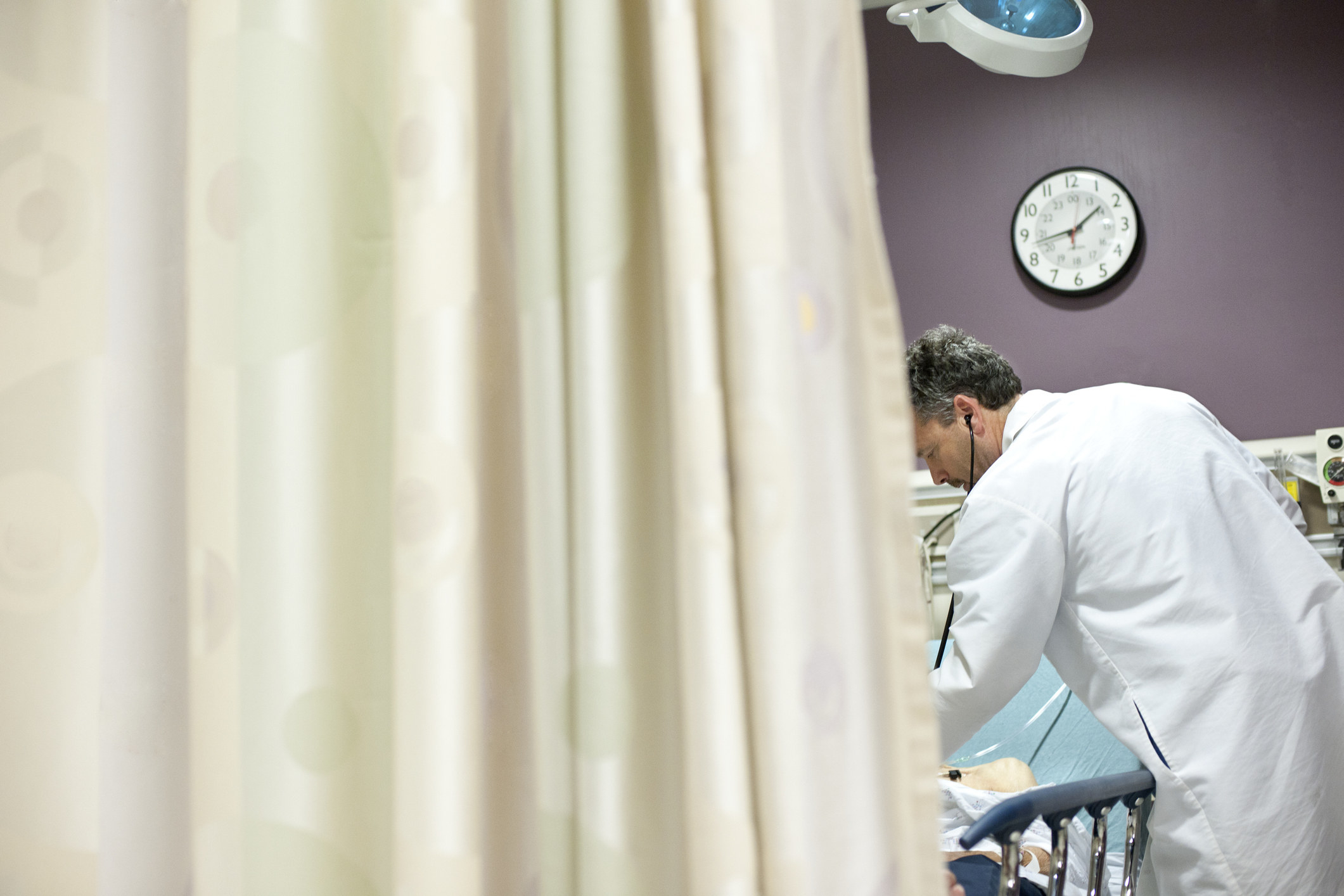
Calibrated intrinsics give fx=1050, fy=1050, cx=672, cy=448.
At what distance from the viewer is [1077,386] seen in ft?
11.0

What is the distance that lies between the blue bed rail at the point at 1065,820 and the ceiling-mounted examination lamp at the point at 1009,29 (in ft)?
3.73

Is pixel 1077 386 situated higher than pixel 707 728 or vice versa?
pixel 1077 386

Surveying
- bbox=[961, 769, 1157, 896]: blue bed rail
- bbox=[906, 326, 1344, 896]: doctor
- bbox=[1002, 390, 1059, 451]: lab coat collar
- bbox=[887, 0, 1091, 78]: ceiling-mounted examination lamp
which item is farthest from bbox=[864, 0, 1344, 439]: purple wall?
bbox=[961, 769, 1157, 896]: blue bed rail

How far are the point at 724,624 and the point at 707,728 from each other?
60 millimetres

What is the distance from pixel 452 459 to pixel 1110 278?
3.12 metres

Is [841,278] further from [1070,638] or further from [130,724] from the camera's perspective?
[1070,638]

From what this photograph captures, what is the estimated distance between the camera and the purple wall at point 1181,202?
126 inches

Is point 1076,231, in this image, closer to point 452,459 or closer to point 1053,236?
point 1053,236

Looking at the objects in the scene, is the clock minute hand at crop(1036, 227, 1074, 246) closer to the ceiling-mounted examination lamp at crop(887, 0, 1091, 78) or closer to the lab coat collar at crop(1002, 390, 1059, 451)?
the lab coat collar at crop(1002, 390, 1059, 451)

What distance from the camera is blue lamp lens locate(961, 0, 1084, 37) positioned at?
1.76 metres

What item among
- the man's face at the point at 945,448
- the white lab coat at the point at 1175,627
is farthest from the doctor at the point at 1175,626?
the man's face at the point at 945,448

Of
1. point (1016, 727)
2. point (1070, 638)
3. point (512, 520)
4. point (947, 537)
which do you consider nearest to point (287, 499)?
point (512, 520)

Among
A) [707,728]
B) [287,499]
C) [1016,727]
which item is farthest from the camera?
[1016,727]

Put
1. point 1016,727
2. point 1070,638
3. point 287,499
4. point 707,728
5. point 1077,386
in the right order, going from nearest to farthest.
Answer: point 707,728
point 287,499
point 1070,638
point 1016,727
point 1077,386
